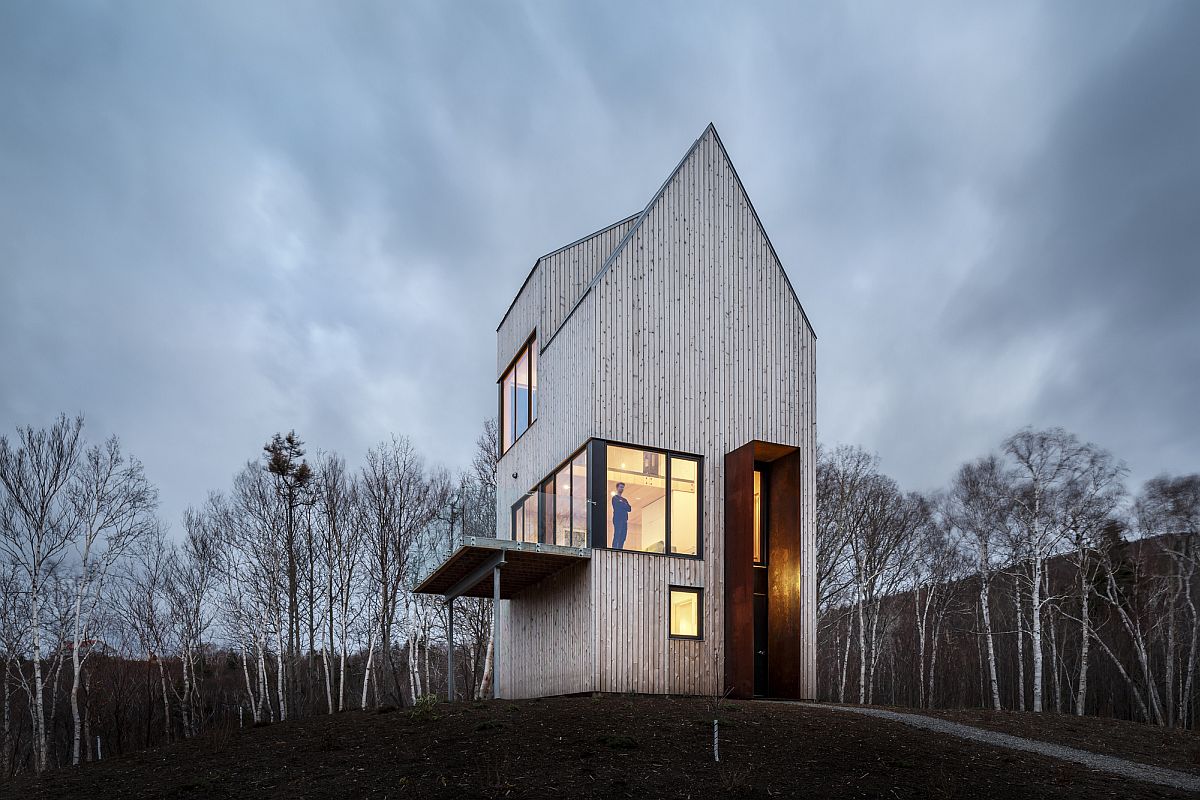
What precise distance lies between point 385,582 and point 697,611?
1596cm

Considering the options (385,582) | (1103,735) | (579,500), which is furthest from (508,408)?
(1103,735)

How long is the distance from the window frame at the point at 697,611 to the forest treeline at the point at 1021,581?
13540 mm

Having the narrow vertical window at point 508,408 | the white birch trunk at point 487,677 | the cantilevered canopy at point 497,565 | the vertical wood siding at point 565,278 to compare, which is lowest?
the white birch trunk at point 487,677

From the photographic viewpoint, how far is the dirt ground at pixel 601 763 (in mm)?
7328

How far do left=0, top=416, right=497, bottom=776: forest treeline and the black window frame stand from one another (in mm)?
11928

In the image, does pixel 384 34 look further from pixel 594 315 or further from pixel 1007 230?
pixel 1007 230

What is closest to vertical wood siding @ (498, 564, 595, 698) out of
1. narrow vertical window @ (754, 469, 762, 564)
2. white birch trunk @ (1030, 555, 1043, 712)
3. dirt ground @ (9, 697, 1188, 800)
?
dirt ground @ (9, 697, 1188, 800)

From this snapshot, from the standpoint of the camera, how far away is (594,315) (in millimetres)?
15336

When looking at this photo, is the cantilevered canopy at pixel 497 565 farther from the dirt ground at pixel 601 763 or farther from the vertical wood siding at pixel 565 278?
the vertical wood siding at pixel 565 278

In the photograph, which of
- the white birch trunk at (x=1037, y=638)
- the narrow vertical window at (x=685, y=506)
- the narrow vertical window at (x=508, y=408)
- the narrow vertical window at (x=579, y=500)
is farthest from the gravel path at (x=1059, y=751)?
the white birch trunk at (x=1037, y=638)

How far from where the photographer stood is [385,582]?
27406 millimetres

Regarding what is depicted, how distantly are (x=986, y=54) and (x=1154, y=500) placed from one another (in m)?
16.0

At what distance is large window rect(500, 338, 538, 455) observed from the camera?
18.7 metres

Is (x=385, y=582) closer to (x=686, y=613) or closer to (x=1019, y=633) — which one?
(x=686, y=613)
